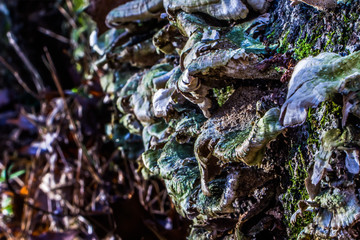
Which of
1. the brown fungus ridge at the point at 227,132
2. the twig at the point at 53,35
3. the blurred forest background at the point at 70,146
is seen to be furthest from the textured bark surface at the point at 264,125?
the twig at the point at 53,35

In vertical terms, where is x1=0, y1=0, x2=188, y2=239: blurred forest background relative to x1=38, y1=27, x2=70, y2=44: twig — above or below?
below

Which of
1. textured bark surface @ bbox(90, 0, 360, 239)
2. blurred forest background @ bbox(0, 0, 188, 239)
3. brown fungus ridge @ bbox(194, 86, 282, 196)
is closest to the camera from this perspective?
textured bark surface @ bbox(90, 0, 360, 239)

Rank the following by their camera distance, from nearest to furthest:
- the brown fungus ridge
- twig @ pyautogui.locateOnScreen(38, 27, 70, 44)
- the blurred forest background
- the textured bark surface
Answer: the textured bark surface
the brown fungus ridge
the blurred forest background
twig @ pyautogui.locateOnScreen(38, 27, 70, 44)

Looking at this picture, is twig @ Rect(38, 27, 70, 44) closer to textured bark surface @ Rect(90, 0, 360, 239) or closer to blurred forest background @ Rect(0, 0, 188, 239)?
blurred forest background @ Rect(0, 0, 188, 239)

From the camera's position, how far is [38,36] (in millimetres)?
2256

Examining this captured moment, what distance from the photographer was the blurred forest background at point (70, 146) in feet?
3.98

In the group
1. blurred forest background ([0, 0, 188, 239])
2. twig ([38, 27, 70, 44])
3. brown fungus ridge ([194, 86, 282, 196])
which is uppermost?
brown fungus ridge ([194, 86, 282, 196])

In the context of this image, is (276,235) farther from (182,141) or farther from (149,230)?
(149,230)

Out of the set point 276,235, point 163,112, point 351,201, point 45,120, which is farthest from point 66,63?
point 351,201

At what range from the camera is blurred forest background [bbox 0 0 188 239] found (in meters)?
1.21

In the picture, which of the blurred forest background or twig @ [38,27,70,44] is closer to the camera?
the blurred forest background

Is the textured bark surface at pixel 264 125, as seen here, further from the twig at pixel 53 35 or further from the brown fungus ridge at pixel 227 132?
the twig at pixel 53 35

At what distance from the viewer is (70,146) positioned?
1.71 m

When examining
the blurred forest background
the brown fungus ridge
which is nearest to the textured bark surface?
the brown fungus ridge
